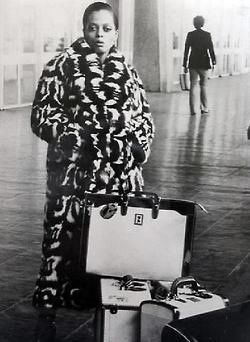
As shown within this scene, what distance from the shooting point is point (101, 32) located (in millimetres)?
3129

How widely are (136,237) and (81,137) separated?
432mm

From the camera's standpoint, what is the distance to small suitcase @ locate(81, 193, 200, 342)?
2967mm

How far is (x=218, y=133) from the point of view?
33.5 feet

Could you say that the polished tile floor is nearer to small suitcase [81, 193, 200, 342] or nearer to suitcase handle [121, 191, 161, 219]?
small suitcase [81, 193, 200, 342]

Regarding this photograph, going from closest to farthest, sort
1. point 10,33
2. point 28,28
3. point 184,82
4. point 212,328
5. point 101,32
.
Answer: point 212,328
point 101,32
point 28,28
point 10,33
point 184,82

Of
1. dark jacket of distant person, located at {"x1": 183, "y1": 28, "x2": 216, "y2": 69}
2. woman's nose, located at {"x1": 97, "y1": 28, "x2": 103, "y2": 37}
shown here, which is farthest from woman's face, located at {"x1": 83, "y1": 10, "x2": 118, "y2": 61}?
dark jacket of distant person, located at {"x1": 183, "y1": 28, "x2": 216, "y2": 69}

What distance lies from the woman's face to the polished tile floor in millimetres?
1002

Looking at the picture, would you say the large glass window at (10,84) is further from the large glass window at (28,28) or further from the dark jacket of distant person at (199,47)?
the dark jacket of distant person at (199,47)

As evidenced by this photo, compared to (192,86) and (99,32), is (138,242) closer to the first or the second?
(99,32)

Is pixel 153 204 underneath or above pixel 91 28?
underneath

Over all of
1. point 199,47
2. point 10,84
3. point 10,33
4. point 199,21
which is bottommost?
point 10,84

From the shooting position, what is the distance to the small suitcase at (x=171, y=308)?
2.64 metres

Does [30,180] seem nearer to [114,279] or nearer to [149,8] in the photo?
[114,279]

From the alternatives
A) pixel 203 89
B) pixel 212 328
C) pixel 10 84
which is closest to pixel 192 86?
pixel 203 89
